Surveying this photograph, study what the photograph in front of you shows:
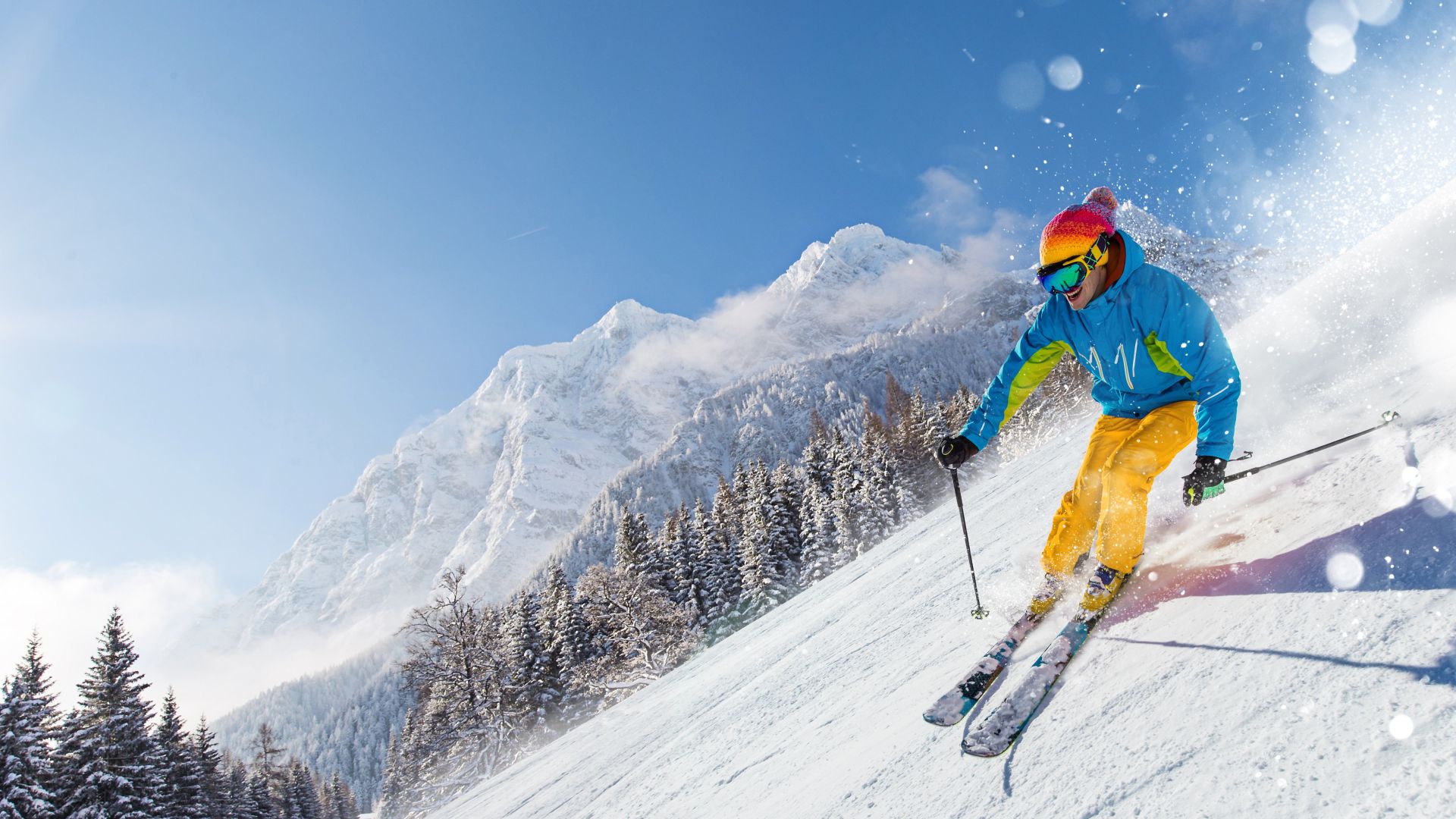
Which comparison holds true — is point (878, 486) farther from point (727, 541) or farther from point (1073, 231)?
point (1073, 231)

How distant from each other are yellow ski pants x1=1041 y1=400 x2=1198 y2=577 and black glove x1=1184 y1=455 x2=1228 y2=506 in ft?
0.57

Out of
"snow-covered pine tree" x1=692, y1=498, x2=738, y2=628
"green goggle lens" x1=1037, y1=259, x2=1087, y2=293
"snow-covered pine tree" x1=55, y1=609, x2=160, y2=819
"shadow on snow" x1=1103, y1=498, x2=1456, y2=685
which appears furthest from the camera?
"snow-covered pine tree" x1=692, y1=498, x2=738, y2=628

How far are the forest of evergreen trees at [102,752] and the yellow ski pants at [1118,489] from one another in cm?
2321

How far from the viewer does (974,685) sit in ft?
9.84

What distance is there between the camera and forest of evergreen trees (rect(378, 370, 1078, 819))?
90.6 ft

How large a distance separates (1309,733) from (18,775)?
80.5 feet

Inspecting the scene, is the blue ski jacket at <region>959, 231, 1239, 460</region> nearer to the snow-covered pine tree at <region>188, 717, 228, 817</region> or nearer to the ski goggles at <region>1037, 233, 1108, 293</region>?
the ski goggles at <region>1037, 233, 1108, 293</region>

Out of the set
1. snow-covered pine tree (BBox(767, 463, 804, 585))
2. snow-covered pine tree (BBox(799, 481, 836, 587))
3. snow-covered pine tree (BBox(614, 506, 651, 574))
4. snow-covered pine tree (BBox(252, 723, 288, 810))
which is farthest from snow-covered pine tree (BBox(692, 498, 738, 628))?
snow-covered pine tree (BBox(252, 723, 288, 810))

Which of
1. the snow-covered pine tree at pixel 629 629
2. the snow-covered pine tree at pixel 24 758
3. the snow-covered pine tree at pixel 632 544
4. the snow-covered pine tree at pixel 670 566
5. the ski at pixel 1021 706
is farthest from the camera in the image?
the snow-covered pine tree at pixel 670 566

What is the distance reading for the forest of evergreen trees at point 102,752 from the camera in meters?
16.4

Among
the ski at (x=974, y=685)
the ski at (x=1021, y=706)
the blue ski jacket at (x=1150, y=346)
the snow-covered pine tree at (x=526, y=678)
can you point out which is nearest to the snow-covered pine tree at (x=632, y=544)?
the snow-covered pine tree at (x=526, y=678)

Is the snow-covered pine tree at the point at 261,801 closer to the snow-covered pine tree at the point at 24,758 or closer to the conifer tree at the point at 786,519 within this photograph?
the snow-covered pine tree at the point at 24,758

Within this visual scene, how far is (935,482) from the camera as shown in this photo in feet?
134

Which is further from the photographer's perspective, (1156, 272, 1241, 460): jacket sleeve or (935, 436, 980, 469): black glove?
(935, 436, 980, 469): black glove
